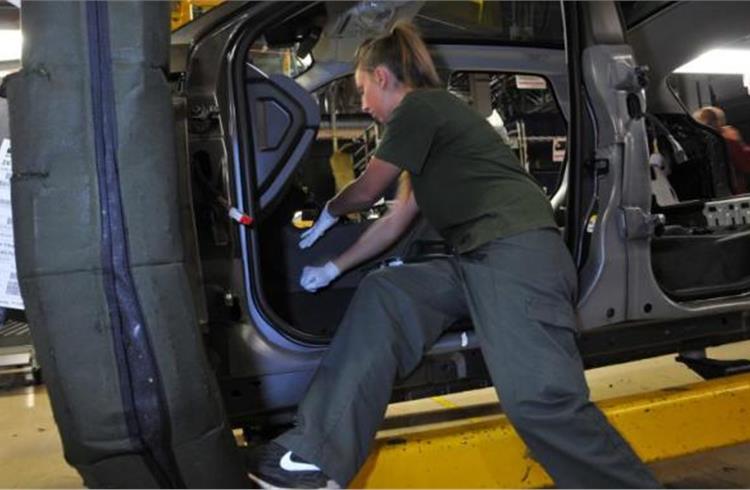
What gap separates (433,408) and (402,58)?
2.30 meters

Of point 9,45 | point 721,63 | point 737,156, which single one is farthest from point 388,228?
point 9,45

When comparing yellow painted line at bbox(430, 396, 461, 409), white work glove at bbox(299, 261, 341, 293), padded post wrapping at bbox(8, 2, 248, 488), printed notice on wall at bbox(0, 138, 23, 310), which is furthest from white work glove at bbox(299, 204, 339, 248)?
yellow painted line at bbox(430, 396, 461, 409)

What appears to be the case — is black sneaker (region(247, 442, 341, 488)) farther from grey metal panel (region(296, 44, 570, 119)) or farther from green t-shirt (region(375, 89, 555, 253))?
grey metal panel (region(296, 44, 570, 119))

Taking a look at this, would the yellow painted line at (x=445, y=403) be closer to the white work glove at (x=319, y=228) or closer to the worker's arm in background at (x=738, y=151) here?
the white work glove at (x=319, y=228)

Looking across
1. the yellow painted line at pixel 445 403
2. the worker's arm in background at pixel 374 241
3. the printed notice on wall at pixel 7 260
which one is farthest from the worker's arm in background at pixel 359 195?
the yellow painted line at pixel 445 403

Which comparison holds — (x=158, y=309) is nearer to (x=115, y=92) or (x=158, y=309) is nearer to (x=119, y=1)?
(x=115, y=92)

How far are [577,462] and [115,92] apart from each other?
140cm

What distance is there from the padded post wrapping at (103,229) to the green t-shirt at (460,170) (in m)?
0.73

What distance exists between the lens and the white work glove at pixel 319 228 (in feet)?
7.41

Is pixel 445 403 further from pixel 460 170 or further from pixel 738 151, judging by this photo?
pixel 460 170

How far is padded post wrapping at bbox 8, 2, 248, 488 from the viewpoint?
48.5 inches

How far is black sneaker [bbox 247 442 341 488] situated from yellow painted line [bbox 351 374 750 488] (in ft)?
0.44

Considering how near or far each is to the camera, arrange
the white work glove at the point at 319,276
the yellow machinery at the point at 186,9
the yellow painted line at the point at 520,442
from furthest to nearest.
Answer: the yellow machinery at the point at 186,9, the white work glove at the point at 319,276, the yellow painted line at the point at 520,442

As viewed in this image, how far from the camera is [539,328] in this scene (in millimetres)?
1669
